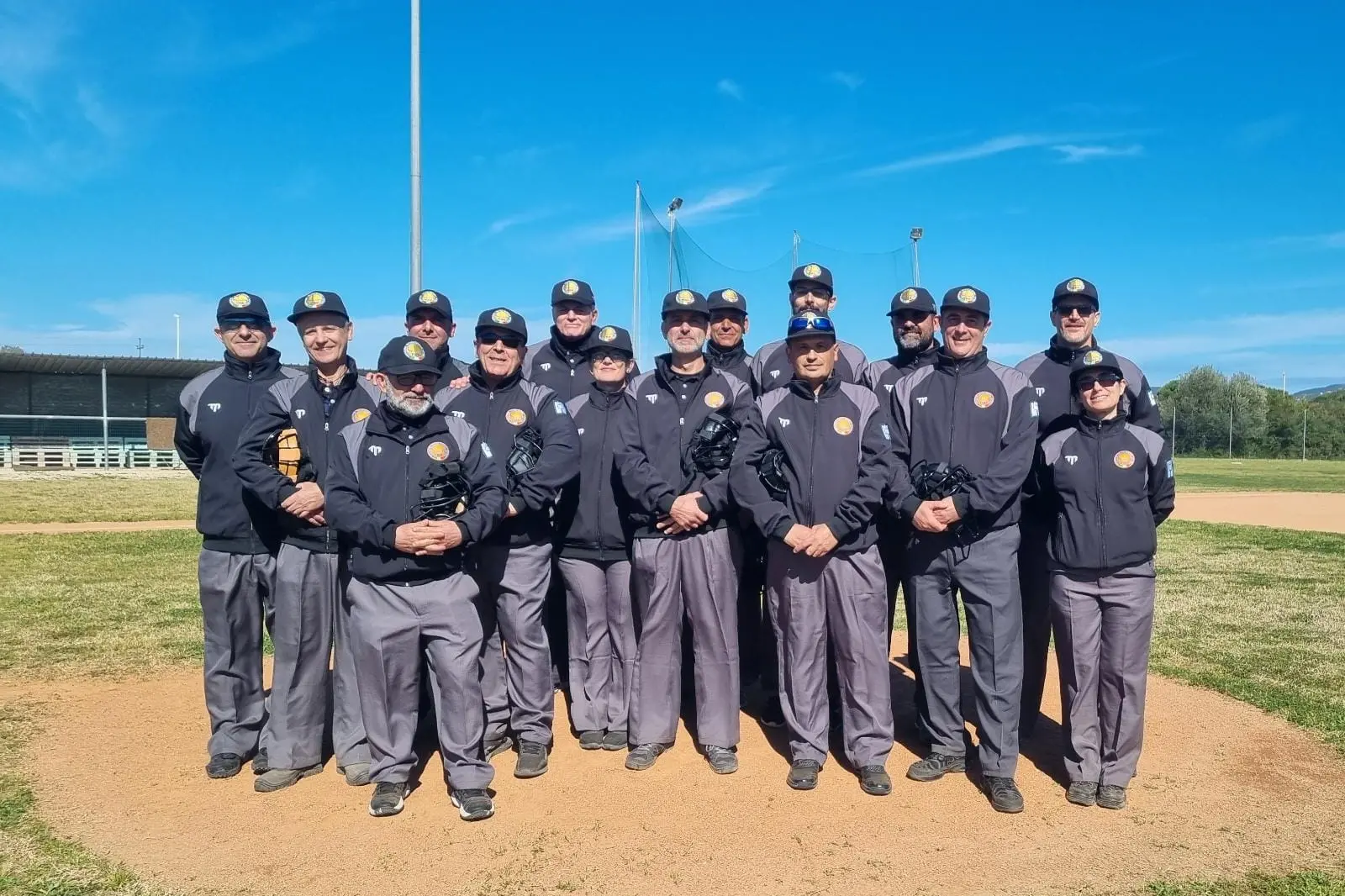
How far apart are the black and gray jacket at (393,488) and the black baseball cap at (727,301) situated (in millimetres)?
2056

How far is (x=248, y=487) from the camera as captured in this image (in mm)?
4320

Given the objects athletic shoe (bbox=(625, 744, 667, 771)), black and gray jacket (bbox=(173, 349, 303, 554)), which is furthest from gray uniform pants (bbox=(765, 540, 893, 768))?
black and gray jacket (bbox=(173, 349, 303, 554))

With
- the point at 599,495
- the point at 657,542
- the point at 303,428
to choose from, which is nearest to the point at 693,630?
the point at 657,542

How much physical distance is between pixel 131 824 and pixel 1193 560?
11962 millimetres

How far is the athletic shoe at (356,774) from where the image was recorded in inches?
175

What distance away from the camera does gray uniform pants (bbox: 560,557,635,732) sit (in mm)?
4977

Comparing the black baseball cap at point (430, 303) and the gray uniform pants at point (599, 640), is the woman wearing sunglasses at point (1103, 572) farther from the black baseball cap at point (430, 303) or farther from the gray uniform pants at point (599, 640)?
the black baseball cap at point (430, 303)

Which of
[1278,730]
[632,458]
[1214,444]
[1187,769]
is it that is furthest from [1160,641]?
[1214,444]

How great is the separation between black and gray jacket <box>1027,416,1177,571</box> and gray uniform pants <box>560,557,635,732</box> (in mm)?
2175

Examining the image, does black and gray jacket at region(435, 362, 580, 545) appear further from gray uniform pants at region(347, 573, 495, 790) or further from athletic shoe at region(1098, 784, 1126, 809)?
athletic shoe at region(1098, 784, 1126, 809)

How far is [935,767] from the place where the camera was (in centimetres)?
454

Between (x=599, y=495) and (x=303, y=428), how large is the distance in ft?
4.90

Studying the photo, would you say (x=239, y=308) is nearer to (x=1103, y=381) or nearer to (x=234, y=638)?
(x=234, y=638)

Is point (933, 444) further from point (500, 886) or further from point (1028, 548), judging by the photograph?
point (500, 886)
